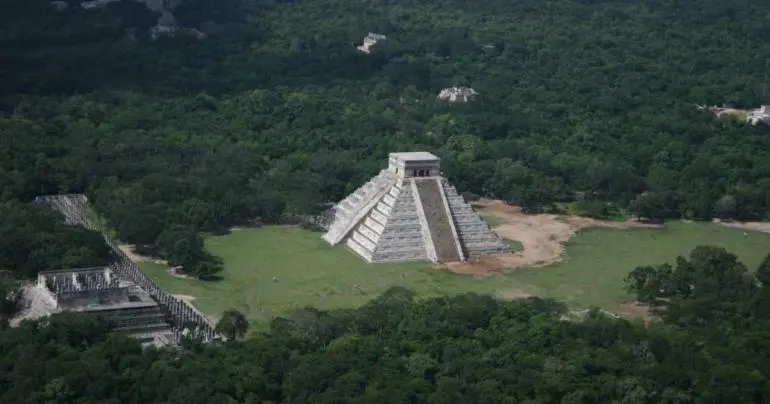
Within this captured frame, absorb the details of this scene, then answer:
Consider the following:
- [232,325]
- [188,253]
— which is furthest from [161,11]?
[232,325]

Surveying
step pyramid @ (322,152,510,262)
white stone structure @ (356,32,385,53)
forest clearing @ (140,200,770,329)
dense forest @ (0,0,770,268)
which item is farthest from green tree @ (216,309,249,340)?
white stone structure @ (356,32,385,53)

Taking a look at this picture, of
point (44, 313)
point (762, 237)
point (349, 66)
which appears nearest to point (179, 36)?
point (349, 66)

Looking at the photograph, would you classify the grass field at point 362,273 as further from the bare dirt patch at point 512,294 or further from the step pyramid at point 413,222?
the step pyramid at point 413,222

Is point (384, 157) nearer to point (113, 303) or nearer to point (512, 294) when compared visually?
point (512, 294)

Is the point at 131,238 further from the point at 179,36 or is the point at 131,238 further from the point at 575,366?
the point at 179,36

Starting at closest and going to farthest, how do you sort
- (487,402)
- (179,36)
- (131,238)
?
(487,402) < (131,238) < (179,36)

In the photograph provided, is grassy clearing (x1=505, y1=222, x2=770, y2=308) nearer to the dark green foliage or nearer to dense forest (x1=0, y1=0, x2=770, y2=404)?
dense forest (x1=0, y1=0, x2=770, y2=404)
